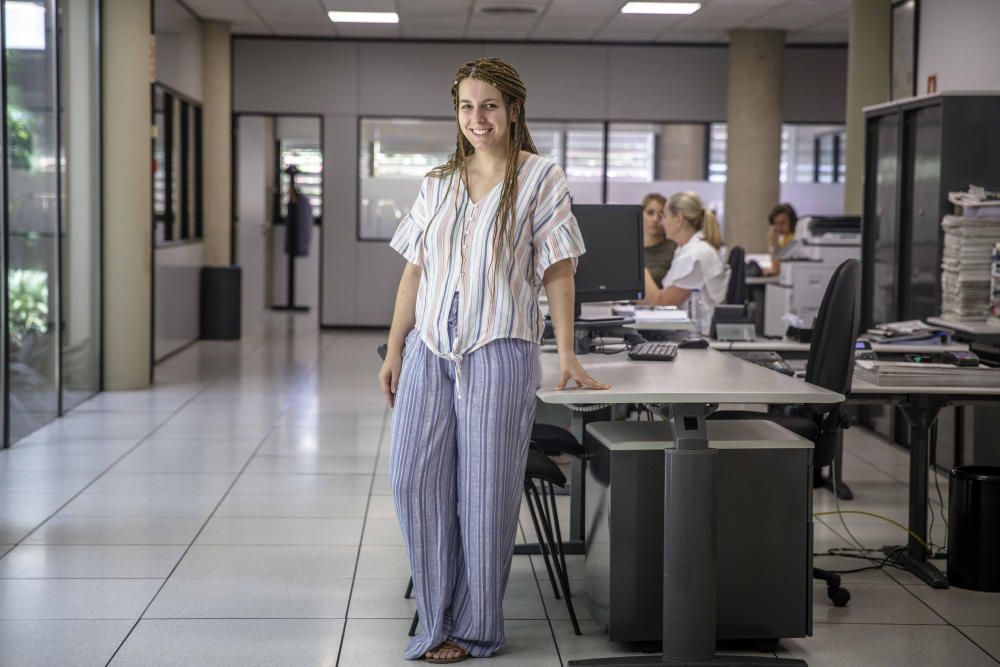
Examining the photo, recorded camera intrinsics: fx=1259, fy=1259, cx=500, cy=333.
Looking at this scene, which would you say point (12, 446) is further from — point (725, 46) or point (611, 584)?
point (725, 46)

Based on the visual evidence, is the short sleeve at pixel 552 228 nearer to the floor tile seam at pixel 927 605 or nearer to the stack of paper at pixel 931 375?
the stack of paper at pixel 931 375

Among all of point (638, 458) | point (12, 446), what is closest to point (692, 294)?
point (638, 458)

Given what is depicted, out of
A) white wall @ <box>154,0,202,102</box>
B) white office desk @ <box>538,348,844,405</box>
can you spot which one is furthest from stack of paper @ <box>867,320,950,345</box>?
white wall @ <box>154,0,202,102</box>

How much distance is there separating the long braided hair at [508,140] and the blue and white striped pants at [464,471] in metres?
0.27

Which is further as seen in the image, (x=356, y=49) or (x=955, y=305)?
(x=356, y=49)

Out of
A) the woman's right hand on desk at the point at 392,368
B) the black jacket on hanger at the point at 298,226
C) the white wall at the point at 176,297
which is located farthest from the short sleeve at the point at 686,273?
the black jacket on hanger at the point at 298,226

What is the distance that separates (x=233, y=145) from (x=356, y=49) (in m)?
1.64

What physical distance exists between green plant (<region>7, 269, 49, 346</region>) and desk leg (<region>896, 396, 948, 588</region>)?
4.29 m

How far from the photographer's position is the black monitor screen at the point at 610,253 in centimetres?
507

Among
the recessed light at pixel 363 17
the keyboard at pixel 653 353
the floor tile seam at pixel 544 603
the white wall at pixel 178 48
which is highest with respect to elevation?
the recessed light at pixel 363 17

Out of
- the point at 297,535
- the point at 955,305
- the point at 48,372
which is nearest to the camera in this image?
the point at 297,535

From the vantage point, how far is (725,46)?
1296 cm

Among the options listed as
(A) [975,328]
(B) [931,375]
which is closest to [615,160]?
(A) [975,328]

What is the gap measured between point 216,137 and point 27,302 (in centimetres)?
567
